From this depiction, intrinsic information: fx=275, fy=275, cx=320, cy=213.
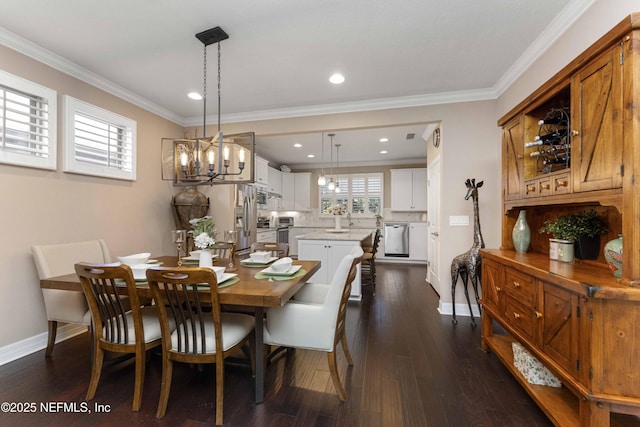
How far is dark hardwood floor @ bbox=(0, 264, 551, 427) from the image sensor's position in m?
1.70

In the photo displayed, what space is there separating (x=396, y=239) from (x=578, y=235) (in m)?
5.36

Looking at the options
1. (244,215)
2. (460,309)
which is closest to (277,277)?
(460,309)

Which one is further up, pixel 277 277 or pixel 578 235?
pixel 578 235

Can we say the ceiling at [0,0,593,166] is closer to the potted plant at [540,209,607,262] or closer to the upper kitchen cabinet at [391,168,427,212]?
the potted plant at [540,209,607,262]

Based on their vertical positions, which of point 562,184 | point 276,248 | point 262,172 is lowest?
point 276,248

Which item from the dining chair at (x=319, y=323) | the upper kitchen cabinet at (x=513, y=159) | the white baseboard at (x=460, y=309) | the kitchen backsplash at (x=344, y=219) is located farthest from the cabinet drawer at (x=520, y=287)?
the kitchen backsplash at (x=344, y=219)

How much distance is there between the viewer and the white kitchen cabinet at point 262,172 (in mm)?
6027

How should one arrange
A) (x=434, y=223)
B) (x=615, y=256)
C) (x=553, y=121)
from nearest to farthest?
(x=615, y=256)
(x=553, y=121)
(x=434, y=223)

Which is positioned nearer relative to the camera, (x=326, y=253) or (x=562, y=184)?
(x=562, y=184)

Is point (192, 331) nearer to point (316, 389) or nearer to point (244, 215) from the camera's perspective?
point (316, 389)

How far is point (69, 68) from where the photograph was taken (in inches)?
111

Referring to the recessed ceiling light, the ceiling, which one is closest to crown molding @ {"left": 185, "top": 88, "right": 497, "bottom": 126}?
the ceiling

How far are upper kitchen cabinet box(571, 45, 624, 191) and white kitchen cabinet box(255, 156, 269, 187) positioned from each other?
5.22 m

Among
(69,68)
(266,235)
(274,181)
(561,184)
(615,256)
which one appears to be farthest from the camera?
(274,181)
